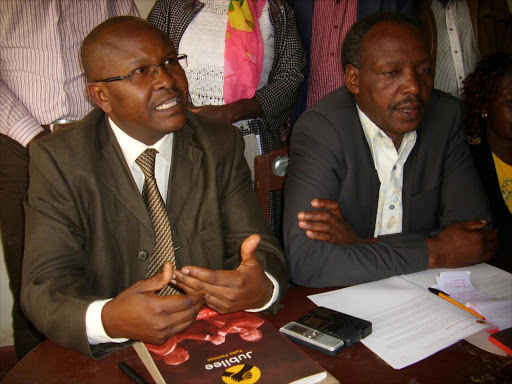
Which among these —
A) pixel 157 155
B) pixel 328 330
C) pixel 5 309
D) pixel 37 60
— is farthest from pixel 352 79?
pixel 5 309

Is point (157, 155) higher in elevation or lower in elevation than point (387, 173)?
higher

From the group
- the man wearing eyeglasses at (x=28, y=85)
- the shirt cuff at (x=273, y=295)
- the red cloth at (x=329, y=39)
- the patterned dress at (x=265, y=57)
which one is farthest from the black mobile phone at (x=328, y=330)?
the red cloth at (x=329, y=39)

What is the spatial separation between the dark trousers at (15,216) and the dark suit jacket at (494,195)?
2.25 meters

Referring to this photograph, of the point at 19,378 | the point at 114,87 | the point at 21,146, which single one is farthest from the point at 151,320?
the point at 21,146

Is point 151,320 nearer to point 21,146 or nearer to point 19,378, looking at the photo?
point 19,378

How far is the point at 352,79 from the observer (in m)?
2.17

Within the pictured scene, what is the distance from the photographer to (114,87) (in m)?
1.65

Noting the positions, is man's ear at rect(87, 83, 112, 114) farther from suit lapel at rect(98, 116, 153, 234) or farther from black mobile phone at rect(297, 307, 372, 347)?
black mobile phone at rect(297, 307, 372, 347)

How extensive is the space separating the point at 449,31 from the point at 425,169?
1331mm

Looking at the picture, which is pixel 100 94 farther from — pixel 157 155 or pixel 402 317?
pixel 402 317

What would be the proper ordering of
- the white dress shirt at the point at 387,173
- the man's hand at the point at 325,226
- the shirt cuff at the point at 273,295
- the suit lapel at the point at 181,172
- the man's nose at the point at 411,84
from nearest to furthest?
the shirt cuff at the point at 273,295
the suit lapel at the point at 181,172
the man's hand at the point at 325,226
the man's nose at the point at 411,84
the white dress shirt at the point at 387,173

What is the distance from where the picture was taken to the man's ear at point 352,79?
7.05 feet

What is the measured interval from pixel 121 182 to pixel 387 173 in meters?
1.18

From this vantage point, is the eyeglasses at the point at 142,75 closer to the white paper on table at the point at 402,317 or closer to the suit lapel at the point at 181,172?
the suit lapel at the point at 181,172
